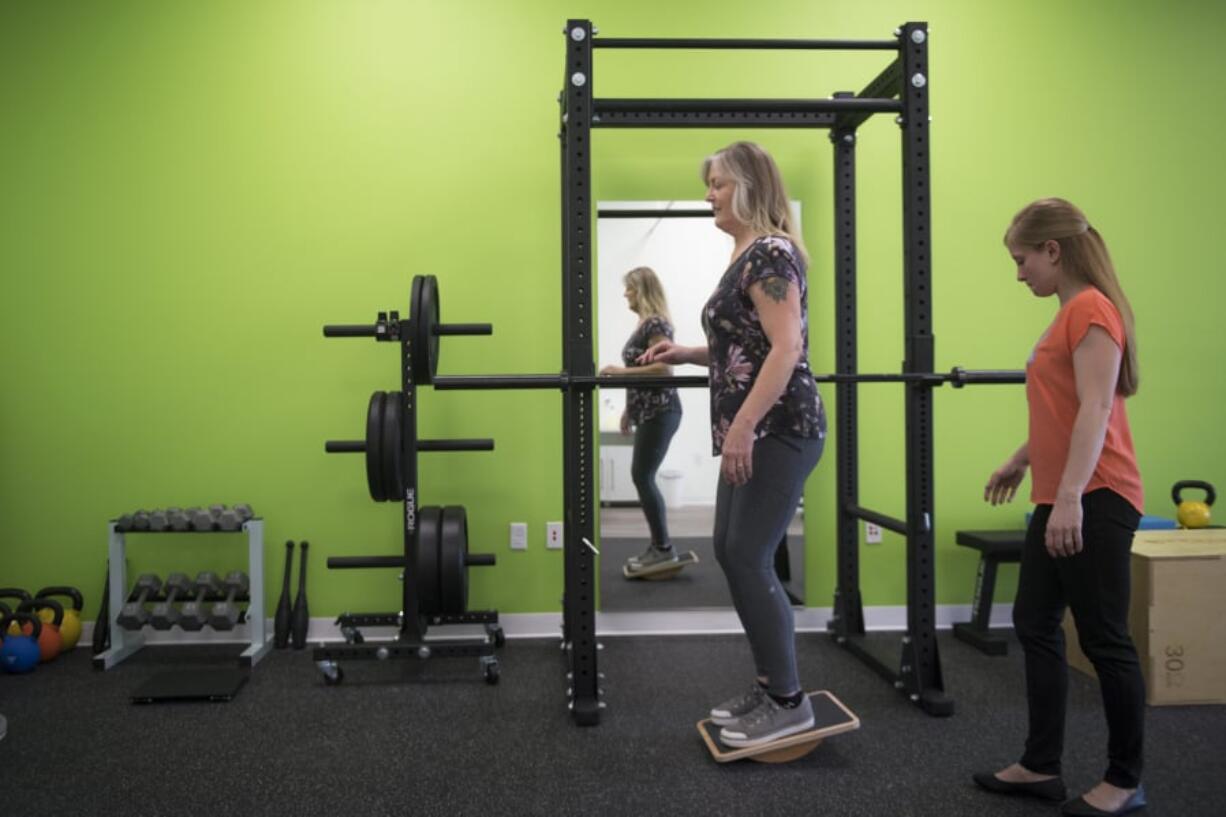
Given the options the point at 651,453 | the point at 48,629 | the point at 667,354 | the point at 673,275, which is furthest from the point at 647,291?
the point at 48,629

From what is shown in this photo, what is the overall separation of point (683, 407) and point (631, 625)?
894mm

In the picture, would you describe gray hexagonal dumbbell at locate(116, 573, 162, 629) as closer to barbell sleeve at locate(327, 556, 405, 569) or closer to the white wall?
barbell sleeve at locate(327, 556, 405, 569)

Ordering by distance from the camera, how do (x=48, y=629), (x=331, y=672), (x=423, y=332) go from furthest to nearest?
(x=48, y=629)
(x=331, y=672)
(x=423, y=332)

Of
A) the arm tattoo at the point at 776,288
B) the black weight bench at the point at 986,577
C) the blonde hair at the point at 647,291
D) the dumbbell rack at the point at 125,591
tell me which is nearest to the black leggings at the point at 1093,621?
the arm tattoo at the point at 776,288

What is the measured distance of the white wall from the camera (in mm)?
2969

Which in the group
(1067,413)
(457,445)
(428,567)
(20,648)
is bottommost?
(20,648)

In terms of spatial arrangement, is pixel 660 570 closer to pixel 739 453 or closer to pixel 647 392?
pixel 647 392

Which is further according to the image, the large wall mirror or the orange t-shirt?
the large wall mirror

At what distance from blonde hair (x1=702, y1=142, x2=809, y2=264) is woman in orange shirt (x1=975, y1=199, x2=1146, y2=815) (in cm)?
51

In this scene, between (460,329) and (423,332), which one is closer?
(423,332)

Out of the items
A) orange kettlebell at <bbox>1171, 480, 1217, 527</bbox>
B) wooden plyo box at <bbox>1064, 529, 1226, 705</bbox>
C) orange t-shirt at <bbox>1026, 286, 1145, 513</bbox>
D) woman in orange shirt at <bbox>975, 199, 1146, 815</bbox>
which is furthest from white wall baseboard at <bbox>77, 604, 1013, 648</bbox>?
orange t-shirt at <bbox>1026, 286, 1145, 513</bbox>

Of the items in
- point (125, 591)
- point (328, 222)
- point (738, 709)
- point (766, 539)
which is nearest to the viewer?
point (766, 539)

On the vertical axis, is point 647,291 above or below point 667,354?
above

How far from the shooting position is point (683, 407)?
9.77 feet
